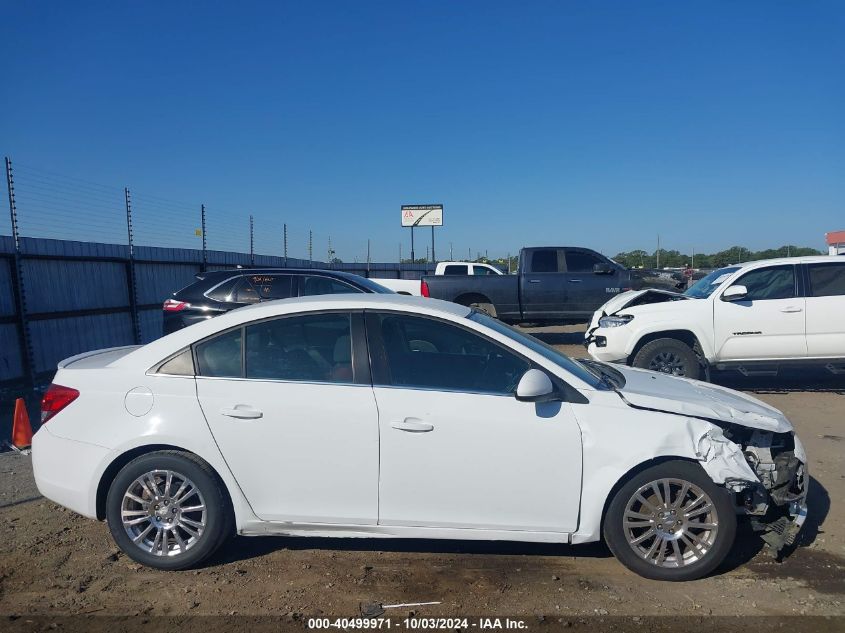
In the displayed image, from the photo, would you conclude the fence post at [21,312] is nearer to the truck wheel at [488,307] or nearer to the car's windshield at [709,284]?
the truck wheel at [488,307]

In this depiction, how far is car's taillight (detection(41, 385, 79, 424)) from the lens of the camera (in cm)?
380

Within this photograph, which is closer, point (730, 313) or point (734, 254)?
point (730, 313)

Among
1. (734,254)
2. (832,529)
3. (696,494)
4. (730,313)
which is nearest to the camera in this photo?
(696,494)

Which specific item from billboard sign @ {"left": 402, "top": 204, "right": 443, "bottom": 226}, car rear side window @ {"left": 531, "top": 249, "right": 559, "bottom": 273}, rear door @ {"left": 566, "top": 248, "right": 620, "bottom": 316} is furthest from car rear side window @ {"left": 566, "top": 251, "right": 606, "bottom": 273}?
billboard sign @ {"left": 402, "top": 204, "right": 443, "bottom": 226}

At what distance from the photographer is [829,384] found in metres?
8.82

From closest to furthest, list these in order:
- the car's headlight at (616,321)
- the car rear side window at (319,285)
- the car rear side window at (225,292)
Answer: the car's headlight at (616,321) → the car rear side window at (225,292) → the car rear side window at (319,285)

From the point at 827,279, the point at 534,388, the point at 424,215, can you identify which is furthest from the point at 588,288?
the point at 424,215

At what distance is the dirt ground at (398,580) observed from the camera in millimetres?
3279

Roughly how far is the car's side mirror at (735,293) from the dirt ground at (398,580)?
3930 millimetres

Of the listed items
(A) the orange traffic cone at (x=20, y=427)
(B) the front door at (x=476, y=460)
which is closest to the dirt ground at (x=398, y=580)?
(B) the front door at (x=476, y=460)

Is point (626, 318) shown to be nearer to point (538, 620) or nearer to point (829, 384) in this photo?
point (829, 384)

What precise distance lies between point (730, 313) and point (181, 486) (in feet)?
23.2

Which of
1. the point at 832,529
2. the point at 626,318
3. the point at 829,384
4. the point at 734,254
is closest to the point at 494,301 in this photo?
the point at 626,318

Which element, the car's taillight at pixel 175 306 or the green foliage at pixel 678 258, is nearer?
the car's taillight at pixel 175 306
